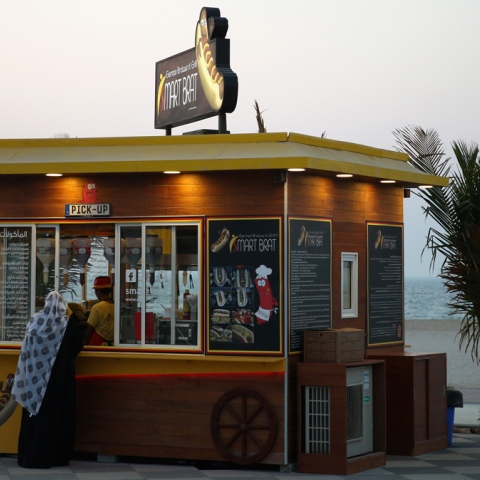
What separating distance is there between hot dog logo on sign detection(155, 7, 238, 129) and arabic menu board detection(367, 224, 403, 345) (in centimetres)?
214

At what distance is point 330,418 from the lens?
998cm

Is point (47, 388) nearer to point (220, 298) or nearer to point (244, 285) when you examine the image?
point (220, 298)

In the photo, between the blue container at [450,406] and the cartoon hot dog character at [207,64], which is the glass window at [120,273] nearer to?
the cartoon hot dog character at [207,64]

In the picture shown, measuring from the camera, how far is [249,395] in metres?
10.2

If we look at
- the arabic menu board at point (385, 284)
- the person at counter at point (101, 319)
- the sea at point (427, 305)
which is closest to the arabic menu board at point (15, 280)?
the person at counter at point (101, 319)

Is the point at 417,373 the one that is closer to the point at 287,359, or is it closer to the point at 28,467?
the point at 287,359

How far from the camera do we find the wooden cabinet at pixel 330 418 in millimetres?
9969

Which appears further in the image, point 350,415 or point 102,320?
point 102,320

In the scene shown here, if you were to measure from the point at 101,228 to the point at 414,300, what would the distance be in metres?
77.7

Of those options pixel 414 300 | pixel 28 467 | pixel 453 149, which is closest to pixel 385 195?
pixel 453 149

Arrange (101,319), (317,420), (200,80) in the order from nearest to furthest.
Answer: (317,420) → (101,319) → (200,80)

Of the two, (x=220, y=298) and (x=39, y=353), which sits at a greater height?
(x=220, y=298)

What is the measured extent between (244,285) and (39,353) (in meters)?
2.09

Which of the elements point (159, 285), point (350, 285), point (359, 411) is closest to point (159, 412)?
point (159, 285)
